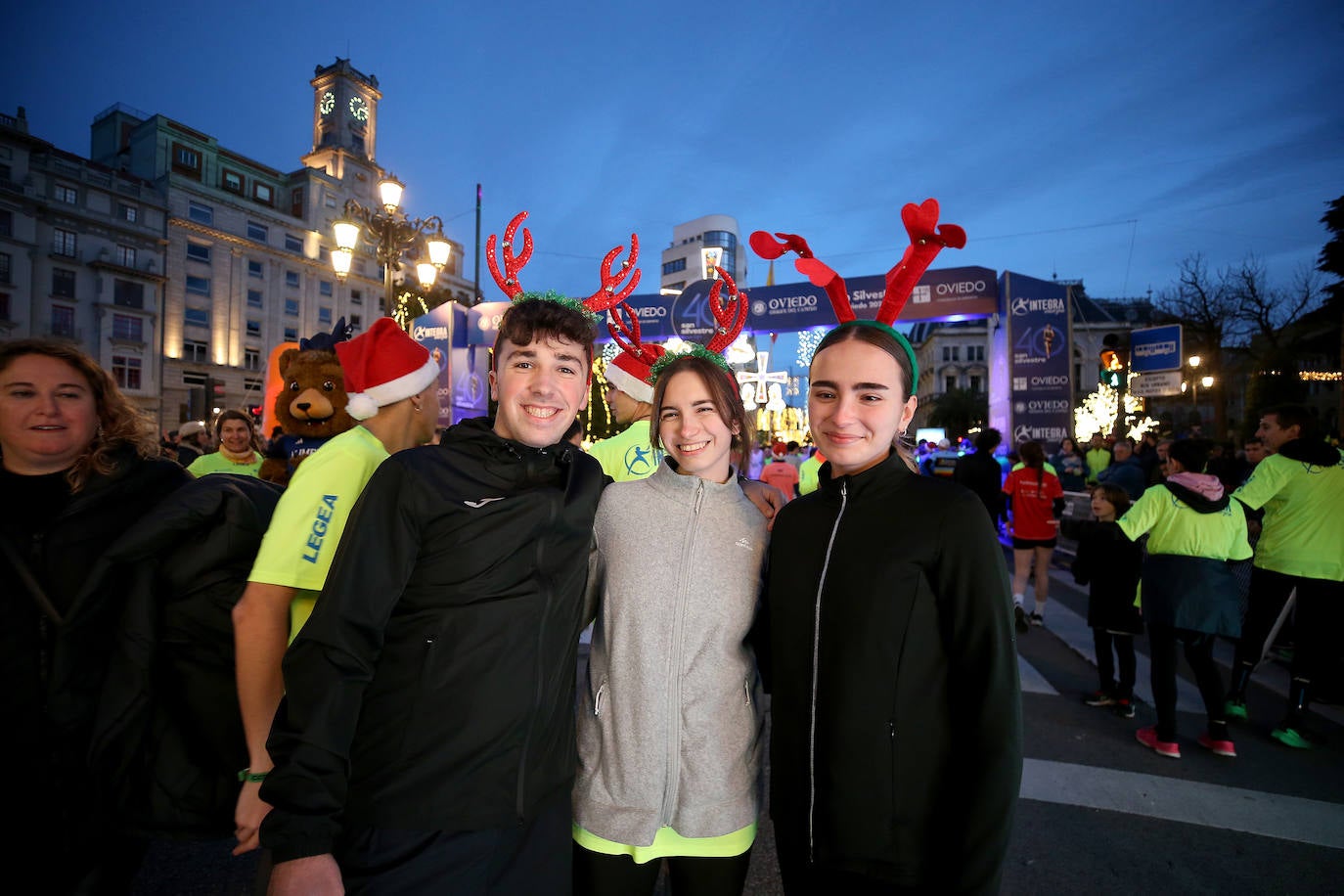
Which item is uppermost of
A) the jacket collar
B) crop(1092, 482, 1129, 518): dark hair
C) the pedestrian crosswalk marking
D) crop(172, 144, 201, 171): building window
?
crop(172, 144, 201, 171): building window

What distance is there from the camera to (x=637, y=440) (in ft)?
13.6

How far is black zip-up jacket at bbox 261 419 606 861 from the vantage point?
152 centimetres

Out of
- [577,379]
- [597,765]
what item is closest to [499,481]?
[577,379]

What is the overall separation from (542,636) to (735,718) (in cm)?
64

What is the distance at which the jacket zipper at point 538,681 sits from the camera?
1691 mm

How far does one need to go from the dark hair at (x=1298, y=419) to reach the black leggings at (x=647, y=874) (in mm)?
5755

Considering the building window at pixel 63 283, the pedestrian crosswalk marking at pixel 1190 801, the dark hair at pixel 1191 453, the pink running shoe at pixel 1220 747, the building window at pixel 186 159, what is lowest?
the pedestrian crosswalk marking at pixel 1190 801

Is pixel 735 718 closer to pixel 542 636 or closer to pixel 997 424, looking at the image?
pixel 542 636

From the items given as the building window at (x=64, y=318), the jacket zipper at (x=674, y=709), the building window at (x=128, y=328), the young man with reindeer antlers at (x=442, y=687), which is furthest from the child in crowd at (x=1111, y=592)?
the building window at (x=128, y=328)

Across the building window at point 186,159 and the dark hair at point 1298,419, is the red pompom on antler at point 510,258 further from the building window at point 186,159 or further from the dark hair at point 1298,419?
the building window at point 186,159

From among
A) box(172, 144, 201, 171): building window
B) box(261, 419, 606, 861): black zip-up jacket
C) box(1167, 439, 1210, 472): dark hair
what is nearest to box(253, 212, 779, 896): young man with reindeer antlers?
box(261, 419, 606, 861): black zip-up jacket

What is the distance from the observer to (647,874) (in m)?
1.84

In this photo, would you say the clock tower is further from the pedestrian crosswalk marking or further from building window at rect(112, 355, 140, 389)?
the pedestrian crosswalk marking

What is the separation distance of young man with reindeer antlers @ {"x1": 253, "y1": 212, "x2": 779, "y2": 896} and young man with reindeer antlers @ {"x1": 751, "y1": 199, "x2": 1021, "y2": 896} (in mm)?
687
